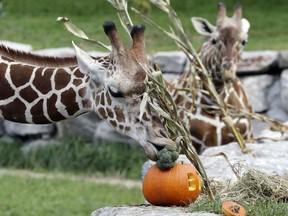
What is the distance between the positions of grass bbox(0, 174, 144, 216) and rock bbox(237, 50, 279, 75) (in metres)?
2.23

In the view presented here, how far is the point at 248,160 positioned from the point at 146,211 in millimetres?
2047

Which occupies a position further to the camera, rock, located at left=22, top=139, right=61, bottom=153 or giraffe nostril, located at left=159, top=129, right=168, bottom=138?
rock, located at left=22, top=139, right=61, bottom=153

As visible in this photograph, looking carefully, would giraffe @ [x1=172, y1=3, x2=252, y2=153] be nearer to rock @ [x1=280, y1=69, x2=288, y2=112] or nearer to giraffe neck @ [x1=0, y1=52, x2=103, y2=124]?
rock @ [x1=280, y1=69, x2=288, y2=112]

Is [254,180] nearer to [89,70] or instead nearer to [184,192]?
[184,192]

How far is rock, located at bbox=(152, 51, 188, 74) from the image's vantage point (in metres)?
13.6

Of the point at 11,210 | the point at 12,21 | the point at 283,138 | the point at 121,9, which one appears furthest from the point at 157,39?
the point at 121,9

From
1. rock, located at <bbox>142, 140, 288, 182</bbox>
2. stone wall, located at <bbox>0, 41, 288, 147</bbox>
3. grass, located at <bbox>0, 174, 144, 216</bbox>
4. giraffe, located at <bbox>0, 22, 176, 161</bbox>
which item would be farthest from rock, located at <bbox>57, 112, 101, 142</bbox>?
giraffe, located at <bbox>0, 22, 176, 161</bbox>

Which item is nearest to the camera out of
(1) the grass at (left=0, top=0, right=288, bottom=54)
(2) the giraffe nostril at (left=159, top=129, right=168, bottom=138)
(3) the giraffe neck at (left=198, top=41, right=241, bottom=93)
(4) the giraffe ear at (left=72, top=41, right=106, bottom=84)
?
(2) the giraffe nostril at (left=159, top=129, right=168, bottom=138)

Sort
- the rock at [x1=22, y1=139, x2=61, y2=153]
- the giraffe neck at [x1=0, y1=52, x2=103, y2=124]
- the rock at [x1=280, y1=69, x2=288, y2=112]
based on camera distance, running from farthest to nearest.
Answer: the rock at [x1=22, y1=139, x2=61, y2=153] < the rock at [x1=280, y1=69, x2=288, y2=112] < the giraffe neck at [x1=0, y1=52, x2=103, y2=124]

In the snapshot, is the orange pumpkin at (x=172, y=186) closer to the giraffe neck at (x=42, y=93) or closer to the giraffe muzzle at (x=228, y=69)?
the giraffe neck at (x=42, y=93)

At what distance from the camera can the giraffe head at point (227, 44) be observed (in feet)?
34.5

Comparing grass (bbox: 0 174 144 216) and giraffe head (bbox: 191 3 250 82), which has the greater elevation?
giraffe head (bbox: 191 3 250 82)

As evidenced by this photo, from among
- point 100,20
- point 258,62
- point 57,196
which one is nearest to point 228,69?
point 57,196

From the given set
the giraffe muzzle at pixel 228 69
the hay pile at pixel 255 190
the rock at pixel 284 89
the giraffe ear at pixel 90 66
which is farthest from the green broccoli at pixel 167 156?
the rock at pixel 284 89
